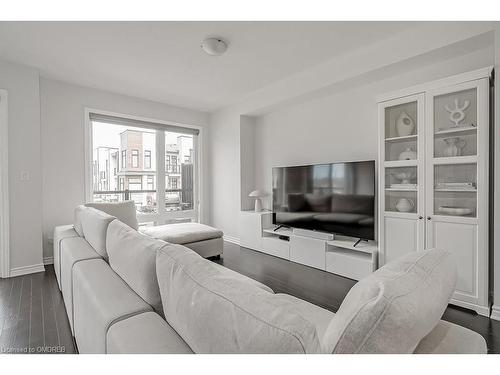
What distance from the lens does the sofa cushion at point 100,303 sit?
94 cm

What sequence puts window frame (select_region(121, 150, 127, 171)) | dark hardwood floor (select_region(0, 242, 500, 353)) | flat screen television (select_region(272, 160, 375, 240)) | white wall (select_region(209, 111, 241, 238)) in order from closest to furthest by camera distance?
dark hardwood floor (select_region(0, 242, 500, 353)), flat screen television (select_region(272, 160, 375, 240)), window frame (select_region(121, 150, 127, 171)), white wall (select_region(209, 111, 241, 238))

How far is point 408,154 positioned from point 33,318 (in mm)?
3668

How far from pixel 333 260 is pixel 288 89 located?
7.70 ft

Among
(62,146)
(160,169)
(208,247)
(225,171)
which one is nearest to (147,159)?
(160,169)

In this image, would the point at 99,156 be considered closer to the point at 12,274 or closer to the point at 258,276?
the point at 12,274

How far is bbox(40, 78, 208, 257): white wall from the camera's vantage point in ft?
11.1

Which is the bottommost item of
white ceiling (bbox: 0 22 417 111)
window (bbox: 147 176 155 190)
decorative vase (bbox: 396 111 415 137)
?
window (bbox: 147 176 155 190)

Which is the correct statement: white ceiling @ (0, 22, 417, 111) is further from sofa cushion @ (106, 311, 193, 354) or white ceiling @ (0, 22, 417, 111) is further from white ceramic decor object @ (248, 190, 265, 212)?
sofa cushion @ (106, 311, 193, 354)

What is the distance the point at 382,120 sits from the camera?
269 centimetres

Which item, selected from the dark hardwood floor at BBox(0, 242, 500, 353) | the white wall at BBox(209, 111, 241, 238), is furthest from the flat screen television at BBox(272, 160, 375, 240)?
the white wall at BBox(209, 111, 241, 238)

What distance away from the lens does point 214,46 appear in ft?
8.23

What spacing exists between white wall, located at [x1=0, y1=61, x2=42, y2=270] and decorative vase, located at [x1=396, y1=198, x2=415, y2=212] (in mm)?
4166

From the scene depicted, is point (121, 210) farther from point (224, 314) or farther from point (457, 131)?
point (457, 131)

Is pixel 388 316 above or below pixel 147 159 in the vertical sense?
below
